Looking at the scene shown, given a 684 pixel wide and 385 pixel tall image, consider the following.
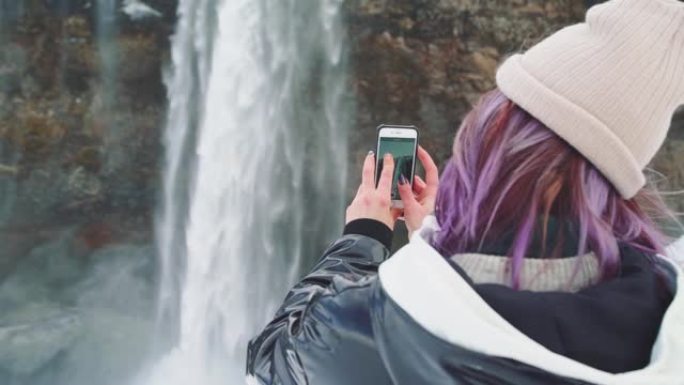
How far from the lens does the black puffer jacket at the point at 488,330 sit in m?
0.56

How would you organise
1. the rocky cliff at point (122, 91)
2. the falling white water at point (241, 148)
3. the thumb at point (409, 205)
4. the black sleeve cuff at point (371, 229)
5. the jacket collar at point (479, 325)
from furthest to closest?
the rocky cliff at point (122, 91) < the falling white water at point (241, 148) < the thumb at point (409, 205) < the black sleeve cuff at point (371, 229) < the jacket collar at point (479, 325)

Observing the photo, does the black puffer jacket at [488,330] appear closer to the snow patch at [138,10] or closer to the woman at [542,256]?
the woman at [542,256]

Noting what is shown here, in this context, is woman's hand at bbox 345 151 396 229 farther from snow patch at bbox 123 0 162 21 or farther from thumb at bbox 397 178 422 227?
snow patch at bbox 123 0 162 21

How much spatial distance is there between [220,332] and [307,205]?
6.17 feet

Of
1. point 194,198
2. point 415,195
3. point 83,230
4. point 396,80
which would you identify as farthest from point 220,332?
point 415,195

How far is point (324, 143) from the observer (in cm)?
802

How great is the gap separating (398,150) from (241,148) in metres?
6.60

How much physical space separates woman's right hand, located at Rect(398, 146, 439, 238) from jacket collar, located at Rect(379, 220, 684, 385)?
1.20 feet

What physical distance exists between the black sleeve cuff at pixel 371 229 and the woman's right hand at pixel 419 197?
0.39ft

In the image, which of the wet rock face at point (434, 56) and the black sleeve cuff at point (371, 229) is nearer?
the black sleeve cuff at point (371, 229)

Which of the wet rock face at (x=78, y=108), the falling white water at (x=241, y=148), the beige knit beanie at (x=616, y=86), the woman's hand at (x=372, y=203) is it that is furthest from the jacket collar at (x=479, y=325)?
the wet rock face at (x=78, y=108)

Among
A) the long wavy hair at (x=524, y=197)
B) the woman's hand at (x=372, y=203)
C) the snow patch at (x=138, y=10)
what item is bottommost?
the woman's hand at (x=372, y=203)

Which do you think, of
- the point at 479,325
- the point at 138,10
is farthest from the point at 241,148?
the point at 479,325

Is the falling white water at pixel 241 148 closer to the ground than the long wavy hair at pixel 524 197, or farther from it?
closer to the ground
